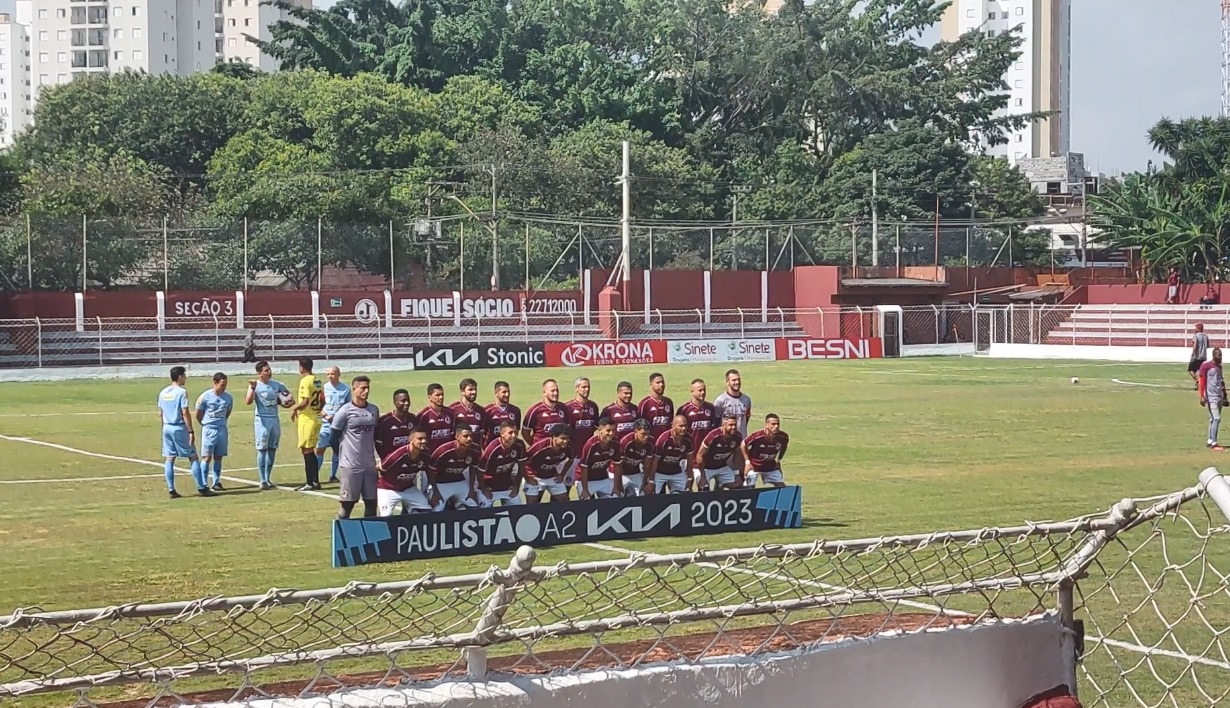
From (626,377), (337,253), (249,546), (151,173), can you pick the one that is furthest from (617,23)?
(249,546)

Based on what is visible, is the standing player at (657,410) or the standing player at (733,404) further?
the standing player at (733,404)

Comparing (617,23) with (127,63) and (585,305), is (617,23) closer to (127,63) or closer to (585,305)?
(585,305)

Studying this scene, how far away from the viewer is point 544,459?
1600 cm

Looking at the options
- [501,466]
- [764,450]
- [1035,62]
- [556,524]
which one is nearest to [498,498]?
[501,466]

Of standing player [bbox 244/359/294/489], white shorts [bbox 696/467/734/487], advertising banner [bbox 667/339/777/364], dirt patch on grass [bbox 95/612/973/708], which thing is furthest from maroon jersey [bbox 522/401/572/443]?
advertising banner [bbox 667/339/777/364]

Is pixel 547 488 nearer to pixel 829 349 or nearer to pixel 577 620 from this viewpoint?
pixel 577 620

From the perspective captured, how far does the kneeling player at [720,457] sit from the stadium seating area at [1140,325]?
141 ft

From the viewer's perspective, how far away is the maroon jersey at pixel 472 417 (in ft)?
53.0

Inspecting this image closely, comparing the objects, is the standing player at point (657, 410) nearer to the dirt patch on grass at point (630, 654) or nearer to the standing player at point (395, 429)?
the standing player at point (395, 429)

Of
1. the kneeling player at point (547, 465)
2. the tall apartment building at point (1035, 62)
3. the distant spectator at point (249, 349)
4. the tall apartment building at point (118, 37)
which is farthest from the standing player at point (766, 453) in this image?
the tall apartment building at point (1035, 62)

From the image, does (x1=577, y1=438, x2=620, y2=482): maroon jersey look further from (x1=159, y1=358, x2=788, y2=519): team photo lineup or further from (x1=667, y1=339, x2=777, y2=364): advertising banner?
(x1=667, y1=339, x2=777, y2=364): advertising banner

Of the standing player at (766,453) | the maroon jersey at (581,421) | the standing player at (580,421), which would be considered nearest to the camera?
the standing player at (580,421)

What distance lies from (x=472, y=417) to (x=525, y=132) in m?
69.0

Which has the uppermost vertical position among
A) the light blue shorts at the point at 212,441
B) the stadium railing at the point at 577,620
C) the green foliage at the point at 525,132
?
the green foliage at the point at 525,132
